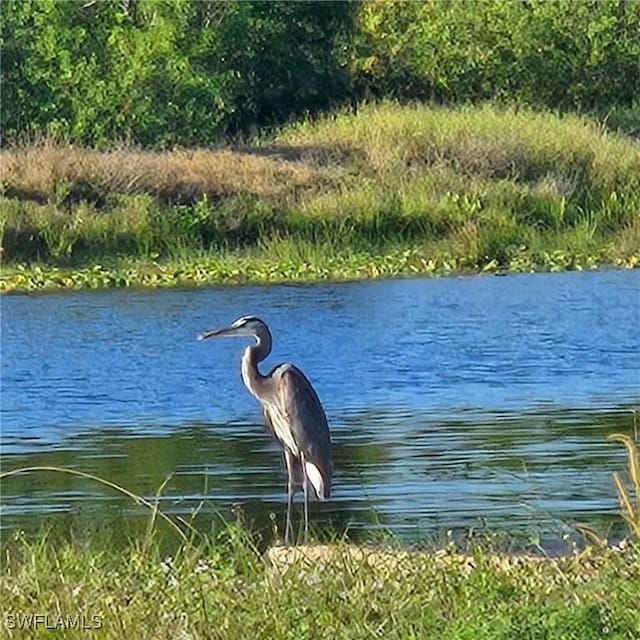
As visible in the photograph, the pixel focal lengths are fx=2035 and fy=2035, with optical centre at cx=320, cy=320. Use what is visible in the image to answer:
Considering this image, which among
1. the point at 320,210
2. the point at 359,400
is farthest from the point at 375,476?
the point at 320,210

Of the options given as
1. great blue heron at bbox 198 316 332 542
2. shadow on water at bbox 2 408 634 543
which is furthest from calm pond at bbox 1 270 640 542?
great blue heron at bbox 198 316 332 542

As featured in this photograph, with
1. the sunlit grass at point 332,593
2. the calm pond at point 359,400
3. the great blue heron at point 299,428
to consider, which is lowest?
the calm pond at point 359,400

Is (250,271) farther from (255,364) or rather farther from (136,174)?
(255,364)

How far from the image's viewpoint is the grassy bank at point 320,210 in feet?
73.1

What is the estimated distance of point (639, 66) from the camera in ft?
123

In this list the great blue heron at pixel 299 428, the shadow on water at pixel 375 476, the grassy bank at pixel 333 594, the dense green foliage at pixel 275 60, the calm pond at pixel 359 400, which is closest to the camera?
the grassy bank at pixel 333 594

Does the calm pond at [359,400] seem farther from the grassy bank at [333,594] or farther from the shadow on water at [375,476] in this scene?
the grassy bank at [333,594]

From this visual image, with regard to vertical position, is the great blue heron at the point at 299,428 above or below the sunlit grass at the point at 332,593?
below

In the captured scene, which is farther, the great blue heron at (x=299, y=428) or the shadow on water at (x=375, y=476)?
the shadow on water at (x=375, y=476)

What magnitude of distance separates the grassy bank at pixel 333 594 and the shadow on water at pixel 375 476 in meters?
1.03

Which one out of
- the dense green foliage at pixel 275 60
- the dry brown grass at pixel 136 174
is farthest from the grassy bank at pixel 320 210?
the dense green foliage at pixel 275 60

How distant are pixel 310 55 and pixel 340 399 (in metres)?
22.8

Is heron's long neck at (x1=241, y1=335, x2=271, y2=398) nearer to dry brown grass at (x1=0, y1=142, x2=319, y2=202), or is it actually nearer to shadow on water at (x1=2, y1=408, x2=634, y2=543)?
shadow on water at (x1=2, y1=408, x2=634, y2=543)

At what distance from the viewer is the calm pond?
975 cm
